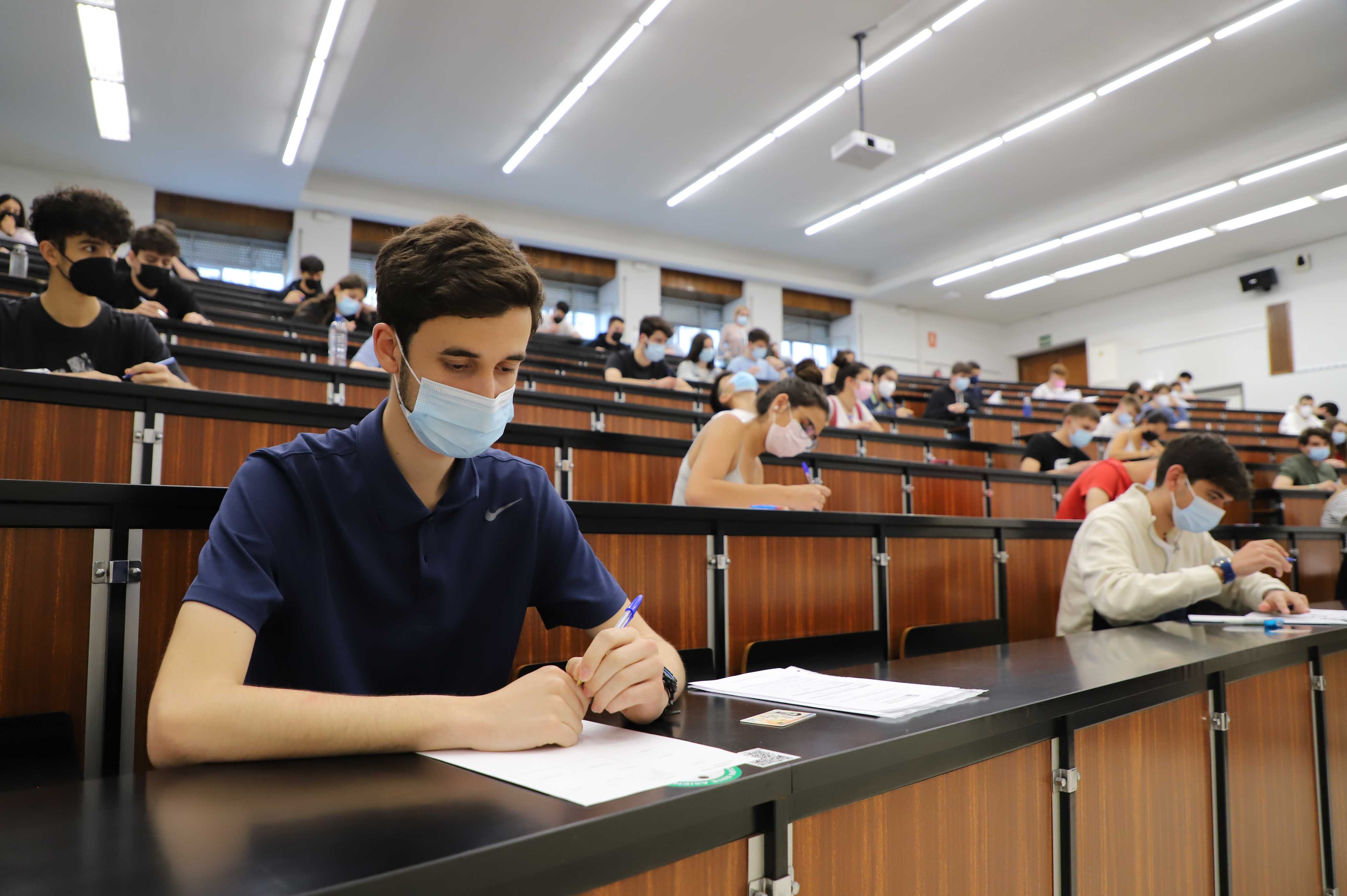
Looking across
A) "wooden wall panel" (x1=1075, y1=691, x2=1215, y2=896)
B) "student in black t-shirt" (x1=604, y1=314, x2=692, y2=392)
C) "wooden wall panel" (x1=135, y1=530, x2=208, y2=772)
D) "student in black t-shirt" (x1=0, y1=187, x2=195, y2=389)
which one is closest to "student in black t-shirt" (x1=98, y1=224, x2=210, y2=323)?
"student in black t-shirt" (x1=0, y1=187, x2=195, y2=389)

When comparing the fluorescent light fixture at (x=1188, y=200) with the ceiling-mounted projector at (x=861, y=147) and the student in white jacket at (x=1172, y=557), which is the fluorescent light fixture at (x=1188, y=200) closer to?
the ceiling-mounted projector at (x=861, y=147)

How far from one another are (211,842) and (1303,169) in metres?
11.2

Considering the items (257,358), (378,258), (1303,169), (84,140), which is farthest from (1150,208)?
(84,140)

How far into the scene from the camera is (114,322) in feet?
7.23

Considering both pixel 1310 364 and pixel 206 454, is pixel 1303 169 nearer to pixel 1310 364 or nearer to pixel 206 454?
pixel 1310 364

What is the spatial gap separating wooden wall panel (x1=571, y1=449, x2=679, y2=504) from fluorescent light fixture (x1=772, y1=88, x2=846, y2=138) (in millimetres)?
5767

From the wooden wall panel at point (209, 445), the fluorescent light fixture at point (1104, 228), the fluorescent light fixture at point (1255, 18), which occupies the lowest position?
the wooden wall panel at point (209, 445)

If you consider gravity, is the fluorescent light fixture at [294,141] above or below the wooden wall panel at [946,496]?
above

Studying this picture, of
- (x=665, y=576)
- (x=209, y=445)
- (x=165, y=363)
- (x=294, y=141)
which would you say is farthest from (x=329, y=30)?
(x=665, y=576)

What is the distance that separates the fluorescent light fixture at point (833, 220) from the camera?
1020 cm

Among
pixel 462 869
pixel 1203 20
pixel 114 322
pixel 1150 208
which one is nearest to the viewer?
pixel 462 869

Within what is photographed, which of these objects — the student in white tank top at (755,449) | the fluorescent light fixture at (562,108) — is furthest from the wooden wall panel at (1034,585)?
the fluorescent light fixture at (562,108)

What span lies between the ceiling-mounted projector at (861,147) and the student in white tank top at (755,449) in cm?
486

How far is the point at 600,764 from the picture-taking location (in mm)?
692
